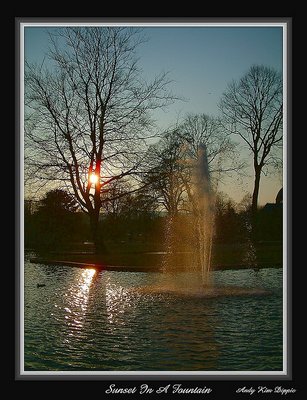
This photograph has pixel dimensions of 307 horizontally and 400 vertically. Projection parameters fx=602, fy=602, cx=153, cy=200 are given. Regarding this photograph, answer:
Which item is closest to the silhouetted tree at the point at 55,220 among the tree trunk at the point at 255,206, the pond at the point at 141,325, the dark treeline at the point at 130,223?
the dark treeline at the point at 130,223

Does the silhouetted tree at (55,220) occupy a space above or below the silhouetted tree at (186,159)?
below

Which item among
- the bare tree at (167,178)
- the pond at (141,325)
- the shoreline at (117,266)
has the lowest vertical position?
the pond at (141,325)

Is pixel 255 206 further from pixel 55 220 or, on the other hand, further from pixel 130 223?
pixel 55 220

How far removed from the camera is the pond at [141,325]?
8.00m

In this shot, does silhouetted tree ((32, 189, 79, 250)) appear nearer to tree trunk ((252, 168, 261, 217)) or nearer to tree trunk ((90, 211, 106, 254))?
tree trunk ((90, 211, 106, 254))

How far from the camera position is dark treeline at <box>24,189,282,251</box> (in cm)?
1070

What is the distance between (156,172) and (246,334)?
365 centimetres

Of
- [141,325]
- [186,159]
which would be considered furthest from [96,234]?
[141,325]

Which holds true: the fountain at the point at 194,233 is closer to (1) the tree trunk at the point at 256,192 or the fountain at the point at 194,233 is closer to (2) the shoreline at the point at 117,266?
(2) the shoreline at the point at 117,266

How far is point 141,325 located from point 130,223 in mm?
2716

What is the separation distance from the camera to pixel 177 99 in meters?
10.4

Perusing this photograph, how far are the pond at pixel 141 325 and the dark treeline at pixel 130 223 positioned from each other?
2.51 ft
